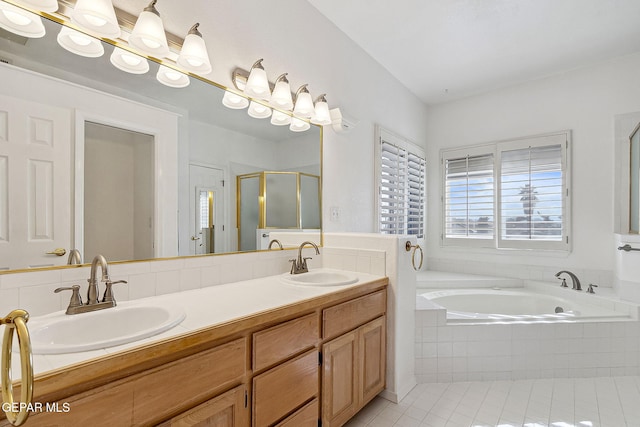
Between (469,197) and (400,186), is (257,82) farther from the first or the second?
(469,197)

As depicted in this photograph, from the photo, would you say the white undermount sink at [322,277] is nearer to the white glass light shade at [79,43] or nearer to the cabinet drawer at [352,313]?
the cabinet drawer at [352,313]

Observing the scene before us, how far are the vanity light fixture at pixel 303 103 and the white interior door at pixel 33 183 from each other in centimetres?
127

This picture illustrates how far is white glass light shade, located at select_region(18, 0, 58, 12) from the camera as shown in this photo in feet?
3.71

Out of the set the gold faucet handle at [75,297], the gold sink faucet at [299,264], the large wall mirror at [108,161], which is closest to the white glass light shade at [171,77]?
the large wall mirror at [108,161]

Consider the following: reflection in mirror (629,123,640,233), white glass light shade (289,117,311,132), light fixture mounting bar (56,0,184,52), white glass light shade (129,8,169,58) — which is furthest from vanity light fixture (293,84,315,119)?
reflection in mirror (629,123,640,233)

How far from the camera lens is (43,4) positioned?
1151mm

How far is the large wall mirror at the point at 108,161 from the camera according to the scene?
3.64 feet

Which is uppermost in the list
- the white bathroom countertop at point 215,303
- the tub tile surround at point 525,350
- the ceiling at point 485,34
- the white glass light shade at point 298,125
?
the ceiling at point 485,34

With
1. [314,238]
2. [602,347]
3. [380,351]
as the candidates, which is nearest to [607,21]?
[602,347]

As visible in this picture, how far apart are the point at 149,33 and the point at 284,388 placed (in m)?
1.60

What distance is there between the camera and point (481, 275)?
3658 mm

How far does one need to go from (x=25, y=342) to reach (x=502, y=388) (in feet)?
8.47

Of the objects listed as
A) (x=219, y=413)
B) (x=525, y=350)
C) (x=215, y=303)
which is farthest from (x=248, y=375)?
(x=525, y=350)

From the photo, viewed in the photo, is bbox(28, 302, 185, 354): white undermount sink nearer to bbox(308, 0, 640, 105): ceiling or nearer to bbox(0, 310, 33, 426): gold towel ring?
bbox(0, 310, 33, 426): gold towel ring
